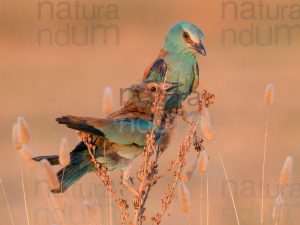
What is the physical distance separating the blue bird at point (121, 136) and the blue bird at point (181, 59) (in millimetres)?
456

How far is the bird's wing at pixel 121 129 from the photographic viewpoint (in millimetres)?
4512

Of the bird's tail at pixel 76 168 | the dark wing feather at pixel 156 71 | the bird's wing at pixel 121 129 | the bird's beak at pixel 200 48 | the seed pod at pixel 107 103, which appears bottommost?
the bird's tail at pixel 76 168

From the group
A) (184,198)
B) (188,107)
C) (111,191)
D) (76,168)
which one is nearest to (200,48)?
(76,168)

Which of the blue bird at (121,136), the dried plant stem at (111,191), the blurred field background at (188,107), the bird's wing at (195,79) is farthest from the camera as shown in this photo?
the blurred field background at (188,107)

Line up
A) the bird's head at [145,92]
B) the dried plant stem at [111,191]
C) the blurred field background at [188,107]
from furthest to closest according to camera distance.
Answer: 1. the blurred field background at [188,107]
2. the bird's head at [145,92]
3. the dried plant stem at [111,191]

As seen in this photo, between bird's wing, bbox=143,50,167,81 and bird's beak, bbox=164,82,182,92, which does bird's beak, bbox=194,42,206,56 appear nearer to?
bird's wing, bbox=143,50,167,81

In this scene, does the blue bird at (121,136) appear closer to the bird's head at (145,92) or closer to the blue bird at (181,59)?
the bird's head at (145,92)

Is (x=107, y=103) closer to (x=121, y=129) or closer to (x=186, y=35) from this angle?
(x=121, y=129)

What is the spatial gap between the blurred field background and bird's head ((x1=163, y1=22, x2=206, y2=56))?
49.1 inches

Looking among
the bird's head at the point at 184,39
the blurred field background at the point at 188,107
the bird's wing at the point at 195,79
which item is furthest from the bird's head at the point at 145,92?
the blurred field background at the point at 188,107

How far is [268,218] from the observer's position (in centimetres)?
747

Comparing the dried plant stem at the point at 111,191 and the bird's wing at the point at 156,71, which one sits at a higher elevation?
the bird's wing at the point at 156,71

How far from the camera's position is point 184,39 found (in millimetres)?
5680

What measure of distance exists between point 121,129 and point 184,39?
1063 mm
